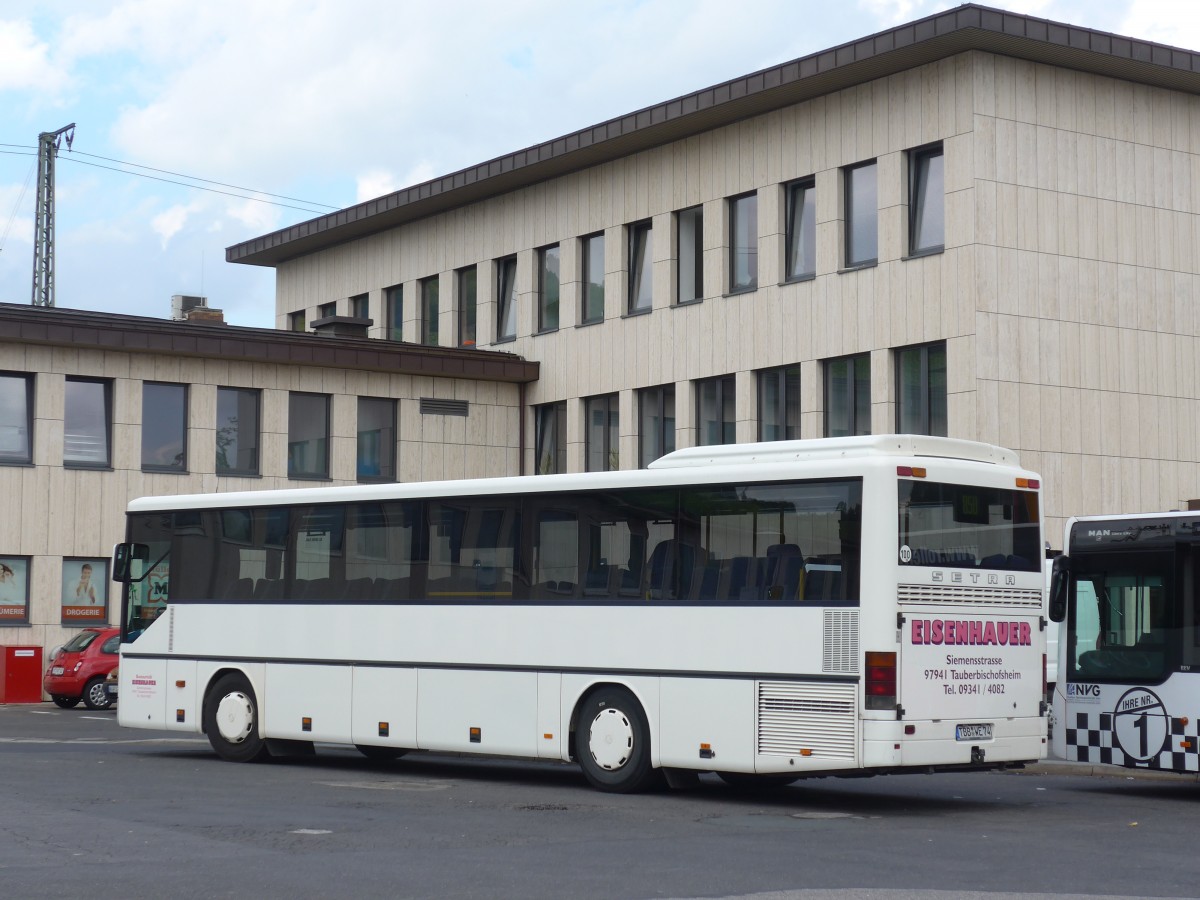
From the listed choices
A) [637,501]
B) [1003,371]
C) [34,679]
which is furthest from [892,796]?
[34,679]

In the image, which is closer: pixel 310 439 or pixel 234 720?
pixel 234 720

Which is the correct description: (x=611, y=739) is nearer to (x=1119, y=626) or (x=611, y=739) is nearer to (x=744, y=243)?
(x=1119, y=626)

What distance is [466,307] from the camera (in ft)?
140

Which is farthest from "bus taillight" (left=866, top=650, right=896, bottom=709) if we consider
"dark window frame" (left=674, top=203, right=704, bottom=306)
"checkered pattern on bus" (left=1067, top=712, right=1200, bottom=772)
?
"dark window frame" (left=674, top=203, right=704, bottom=306)

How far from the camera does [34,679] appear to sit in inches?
1312

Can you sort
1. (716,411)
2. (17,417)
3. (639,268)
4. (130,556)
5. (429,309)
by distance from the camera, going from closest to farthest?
(130,556) < (17,417) < (716,411) < (639,268) < (429,309)

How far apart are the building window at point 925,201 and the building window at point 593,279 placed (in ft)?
28.8

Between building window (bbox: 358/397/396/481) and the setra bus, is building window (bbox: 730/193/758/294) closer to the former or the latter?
building window (bbox: 358/397/396/481)

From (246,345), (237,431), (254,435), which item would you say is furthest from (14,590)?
(246,345)

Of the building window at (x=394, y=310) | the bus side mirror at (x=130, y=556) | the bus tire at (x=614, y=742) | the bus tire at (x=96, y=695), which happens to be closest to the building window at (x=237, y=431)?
the bus tire at (x=96, y=695)

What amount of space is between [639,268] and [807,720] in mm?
23076

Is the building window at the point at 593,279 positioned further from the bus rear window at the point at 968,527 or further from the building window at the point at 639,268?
the bus rear window at the point at 968,527

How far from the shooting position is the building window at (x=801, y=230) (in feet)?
109

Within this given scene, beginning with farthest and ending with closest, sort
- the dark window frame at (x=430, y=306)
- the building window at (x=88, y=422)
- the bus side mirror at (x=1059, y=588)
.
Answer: the dark window frame at (x=430, y=306)
the building window at (x=88, y=422)
the bus side mirror at (x=1059, y=588)
